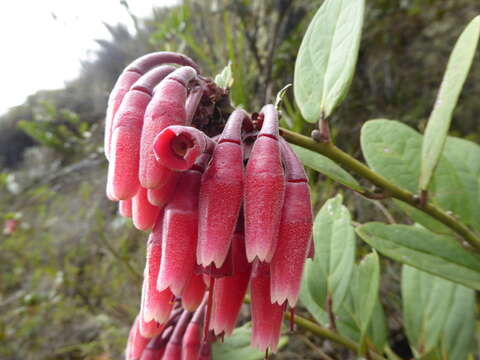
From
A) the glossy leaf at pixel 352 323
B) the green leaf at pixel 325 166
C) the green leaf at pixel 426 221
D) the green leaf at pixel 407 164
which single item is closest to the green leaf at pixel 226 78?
the green leaf at pixel 325 166

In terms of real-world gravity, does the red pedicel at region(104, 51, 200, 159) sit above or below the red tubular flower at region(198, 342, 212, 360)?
above

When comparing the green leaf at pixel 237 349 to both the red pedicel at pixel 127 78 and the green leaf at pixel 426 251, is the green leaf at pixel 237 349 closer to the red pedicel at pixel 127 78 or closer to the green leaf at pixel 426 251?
the green leaf at pixel 426 251

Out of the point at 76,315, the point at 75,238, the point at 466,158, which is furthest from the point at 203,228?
the point at 75,238

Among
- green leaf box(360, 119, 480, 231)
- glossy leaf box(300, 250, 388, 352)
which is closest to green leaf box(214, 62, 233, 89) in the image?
green leaf box(360, 119, 480, 231)

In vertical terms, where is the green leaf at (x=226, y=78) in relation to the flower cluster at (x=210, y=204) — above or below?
above

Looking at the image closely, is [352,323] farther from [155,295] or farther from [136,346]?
[155,295]

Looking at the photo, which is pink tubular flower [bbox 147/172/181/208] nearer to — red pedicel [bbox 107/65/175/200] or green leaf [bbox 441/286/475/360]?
red pedicel [bbox 107/65/175/200]
